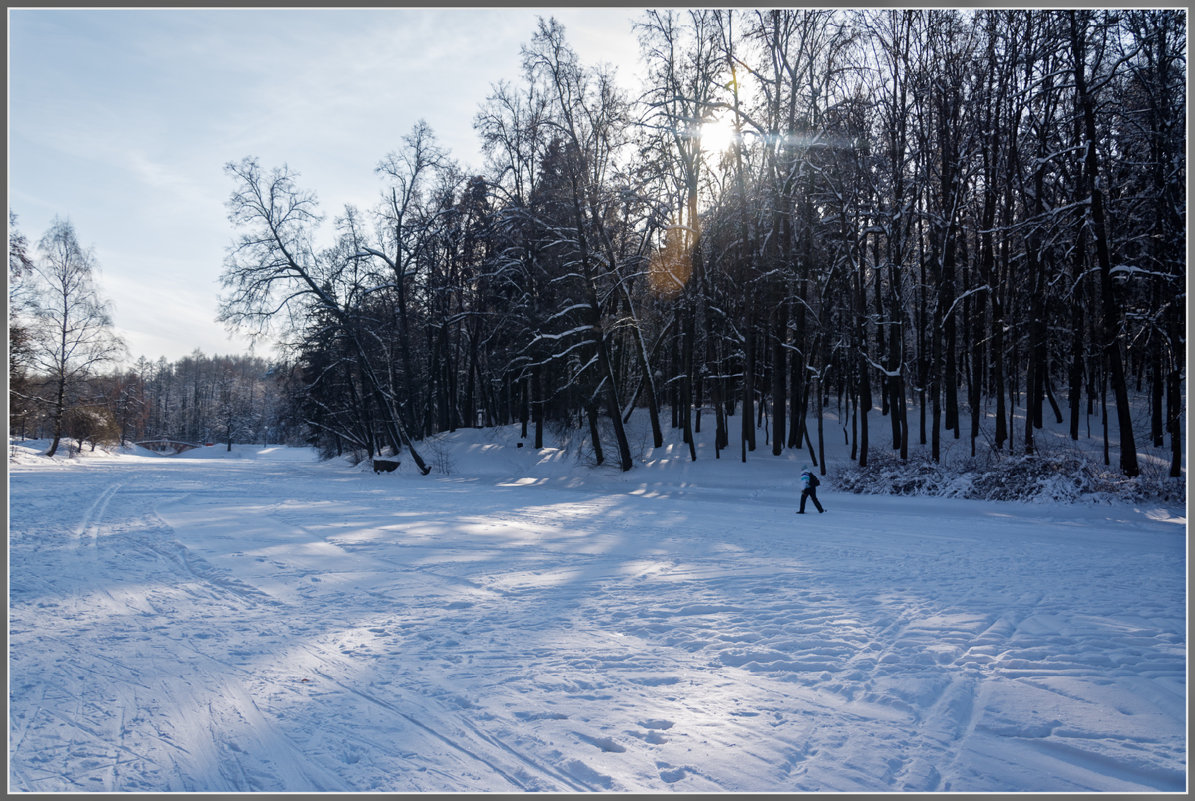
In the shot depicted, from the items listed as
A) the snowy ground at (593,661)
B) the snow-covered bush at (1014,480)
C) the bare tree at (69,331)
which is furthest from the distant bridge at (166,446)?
the snow-covered bush at (1014,480)

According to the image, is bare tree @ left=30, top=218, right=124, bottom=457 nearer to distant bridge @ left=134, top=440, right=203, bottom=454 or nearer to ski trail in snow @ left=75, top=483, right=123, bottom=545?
ski trail in snow @ left=75, top=483, right=123, bottom=545

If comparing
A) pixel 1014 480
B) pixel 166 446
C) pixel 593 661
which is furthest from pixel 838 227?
pixel 166 446

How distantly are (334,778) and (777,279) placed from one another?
900 inches

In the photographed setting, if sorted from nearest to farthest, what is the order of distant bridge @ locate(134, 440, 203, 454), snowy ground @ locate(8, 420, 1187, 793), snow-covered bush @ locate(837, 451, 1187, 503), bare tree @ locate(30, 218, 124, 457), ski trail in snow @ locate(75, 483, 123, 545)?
snowy ground @ locate(8, 420, 1187, 793), ski trail in snow @ locate(75, 483, 123, 545), snow-covered bush @ locate(837, 451, 1187, 503), bare tree @ locate(30, 218, 124, 457), distant bridge @ locate(134, 440, 203, 454)

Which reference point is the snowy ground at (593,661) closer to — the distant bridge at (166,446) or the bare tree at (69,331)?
the bare tree at (69,331)

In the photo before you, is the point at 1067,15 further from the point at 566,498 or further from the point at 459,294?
the point at 459,294

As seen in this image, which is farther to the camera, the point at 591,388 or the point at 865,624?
Answer: the point at 591,388

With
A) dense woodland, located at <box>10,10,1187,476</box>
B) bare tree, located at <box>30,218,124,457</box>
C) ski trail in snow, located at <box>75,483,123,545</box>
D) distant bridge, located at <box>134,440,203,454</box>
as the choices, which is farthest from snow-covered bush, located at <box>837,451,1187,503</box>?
distant bridge, located at <box>134,440,203,454</box>

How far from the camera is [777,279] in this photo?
79.9 feet

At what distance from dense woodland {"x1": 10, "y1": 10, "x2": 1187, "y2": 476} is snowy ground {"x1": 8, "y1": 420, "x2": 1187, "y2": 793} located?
1134cm

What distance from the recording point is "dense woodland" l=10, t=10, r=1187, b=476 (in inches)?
741

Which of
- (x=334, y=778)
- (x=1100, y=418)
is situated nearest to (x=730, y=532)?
(x=334, y=778)

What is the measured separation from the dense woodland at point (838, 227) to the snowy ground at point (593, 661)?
11344 millimetres

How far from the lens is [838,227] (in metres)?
24.7
